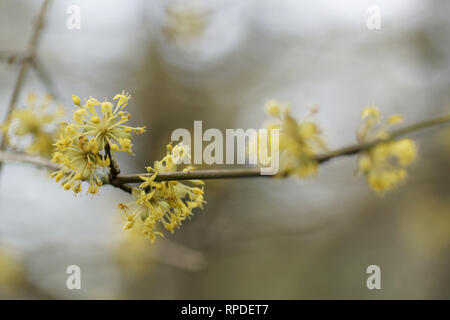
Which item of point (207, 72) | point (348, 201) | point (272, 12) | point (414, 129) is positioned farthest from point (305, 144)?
point (207, 72)

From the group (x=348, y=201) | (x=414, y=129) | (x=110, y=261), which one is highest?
(x=348, y=201)

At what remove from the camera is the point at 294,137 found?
6.45 feet

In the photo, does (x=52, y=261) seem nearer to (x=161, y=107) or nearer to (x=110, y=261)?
(x=110, y=261)

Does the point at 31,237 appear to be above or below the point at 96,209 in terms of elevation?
below

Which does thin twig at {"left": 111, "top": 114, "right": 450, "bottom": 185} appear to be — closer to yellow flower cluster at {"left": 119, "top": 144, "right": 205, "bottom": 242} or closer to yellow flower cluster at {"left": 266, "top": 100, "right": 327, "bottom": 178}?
yellow flower cluster at {"left": 119, "top": 144, "right": 205, "bottom": 242}

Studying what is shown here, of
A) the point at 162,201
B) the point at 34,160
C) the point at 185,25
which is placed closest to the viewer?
the point at 162,201

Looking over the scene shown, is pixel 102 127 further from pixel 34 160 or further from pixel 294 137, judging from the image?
pixel 294 137

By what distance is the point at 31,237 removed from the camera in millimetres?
5480

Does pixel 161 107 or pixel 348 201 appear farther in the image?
pixel 161 107

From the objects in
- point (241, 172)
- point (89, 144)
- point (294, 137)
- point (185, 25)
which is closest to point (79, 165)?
point (89, 144)

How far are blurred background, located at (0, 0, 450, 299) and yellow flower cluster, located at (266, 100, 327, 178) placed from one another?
6.86 ft

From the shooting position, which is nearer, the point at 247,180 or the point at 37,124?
the point at 37,124
